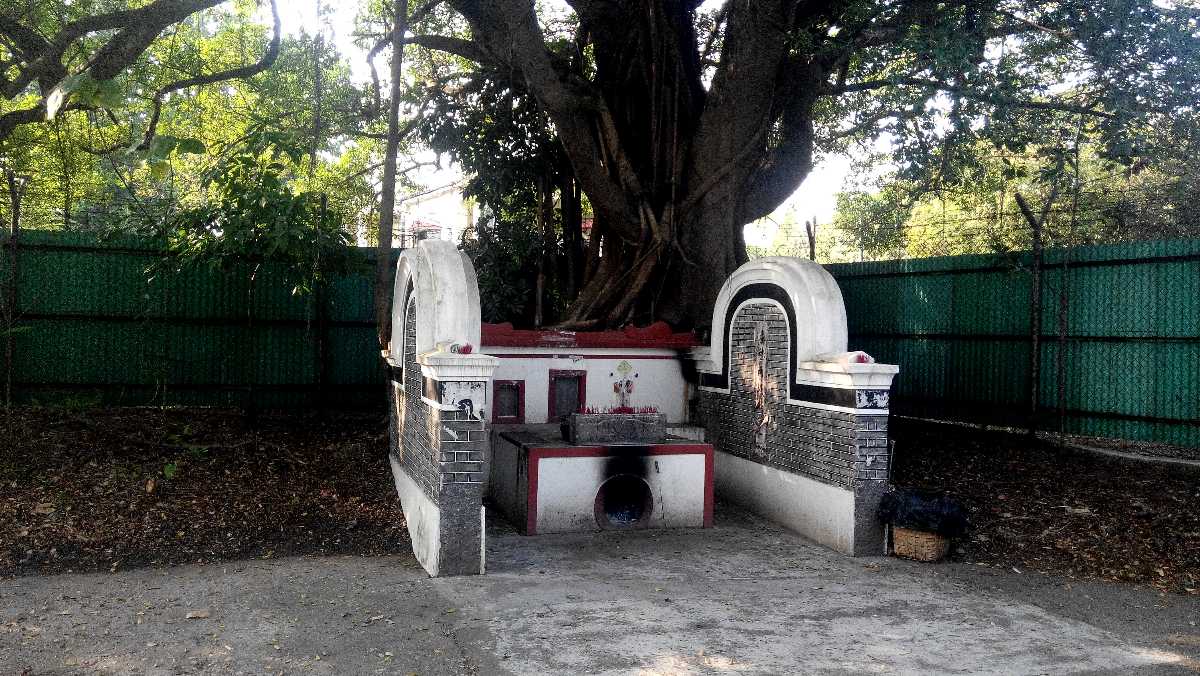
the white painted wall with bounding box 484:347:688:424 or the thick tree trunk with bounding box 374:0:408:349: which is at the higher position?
the thick tree trunk with bounding box 374:0:408:349

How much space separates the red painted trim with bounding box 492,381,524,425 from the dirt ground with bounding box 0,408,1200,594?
136 centimetres

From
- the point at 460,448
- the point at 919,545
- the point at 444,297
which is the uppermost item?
the point at 444,297

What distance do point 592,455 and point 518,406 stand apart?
6.29 ft

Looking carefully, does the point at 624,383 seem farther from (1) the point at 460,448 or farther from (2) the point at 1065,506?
(2) the point at 1065,506

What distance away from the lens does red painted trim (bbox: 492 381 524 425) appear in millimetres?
9969

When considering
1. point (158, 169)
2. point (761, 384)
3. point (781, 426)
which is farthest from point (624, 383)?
point (158, 169)

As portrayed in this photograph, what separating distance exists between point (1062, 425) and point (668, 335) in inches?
197

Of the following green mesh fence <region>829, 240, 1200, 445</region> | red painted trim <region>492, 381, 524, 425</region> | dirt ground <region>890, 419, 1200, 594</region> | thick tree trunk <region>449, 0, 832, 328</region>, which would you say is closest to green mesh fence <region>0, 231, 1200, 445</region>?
green mesh fence <region>829, 240, 1200, 445</region>

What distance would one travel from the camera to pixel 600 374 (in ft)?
34.3

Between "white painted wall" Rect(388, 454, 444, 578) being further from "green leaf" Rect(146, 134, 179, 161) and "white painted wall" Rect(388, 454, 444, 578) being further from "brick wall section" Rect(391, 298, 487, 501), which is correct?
"green leaf" Rect(146, 134, 179, 161)

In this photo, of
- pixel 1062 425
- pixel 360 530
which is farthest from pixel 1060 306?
pixel 360 530

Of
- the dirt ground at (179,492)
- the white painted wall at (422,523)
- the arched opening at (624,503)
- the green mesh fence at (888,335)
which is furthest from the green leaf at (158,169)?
the green mesh fence at (888,335)

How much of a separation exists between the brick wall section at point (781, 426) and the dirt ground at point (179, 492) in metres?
3.73

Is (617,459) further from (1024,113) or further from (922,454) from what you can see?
(1024,113)
